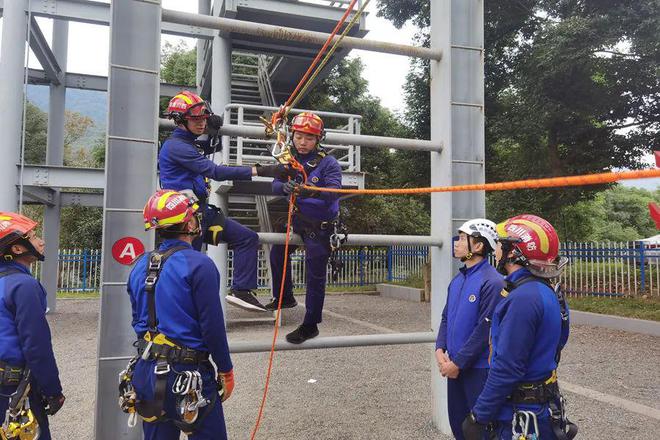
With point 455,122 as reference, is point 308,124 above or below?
below

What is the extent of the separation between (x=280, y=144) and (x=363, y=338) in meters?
1.50

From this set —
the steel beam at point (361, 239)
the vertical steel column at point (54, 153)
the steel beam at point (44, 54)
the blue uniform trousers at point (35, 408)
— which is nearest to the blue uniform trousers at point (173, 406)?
the blue uniform trousers at point (35, 408)

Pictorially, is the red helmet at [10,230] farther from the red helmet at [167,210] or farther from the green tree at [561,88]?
the green tree at [561,88]

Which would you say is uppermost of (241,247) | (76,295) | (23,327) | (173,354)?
(241,247)

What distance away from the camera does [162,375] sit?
2605 millimetres

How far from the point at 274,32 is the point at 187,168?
44.1 inches

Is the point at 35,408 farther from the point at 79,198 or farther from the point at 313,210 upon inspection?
the point at 79,198

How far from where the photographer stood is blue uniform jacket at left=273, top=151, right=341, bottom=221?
11.7ft

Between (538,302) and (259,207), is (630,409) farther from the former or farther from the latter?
(259,207)

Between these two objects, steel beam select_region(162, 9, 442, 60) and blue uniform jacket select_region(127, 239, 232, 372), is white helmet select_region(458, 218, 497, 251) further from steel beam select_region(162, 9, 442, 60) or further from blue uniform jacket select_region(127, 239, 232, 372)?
blue uniform jacket select_region(127, 239, 232, 372)

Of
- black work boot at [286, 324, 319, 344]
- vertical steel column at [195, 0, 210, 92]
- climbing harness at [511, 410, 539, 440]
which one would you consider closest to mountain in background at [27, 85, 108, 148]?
black work boot at [286, 324, 319, 344]

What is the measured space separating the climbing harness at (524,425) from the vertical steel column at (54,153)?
1348 cm

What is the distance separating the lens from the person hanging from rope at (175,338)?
2.62m

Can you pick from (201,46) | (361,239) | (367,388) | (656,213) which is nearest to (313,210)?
(361,239)
